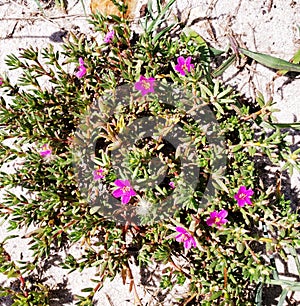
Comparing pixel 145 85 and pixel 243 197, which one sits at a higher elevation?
pixel 145 85

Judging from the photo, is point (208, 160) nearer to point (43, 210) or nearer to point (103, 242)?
point (103, 242)

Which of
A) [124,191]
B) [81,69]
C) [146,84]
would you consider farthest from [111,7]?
[124,191]

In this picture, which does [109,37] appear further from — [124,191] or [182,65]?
[124,191]

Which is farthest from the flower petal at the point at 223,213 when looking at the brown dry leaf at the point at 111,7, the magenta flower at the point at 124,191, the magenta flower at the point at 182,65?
the brown dry leaf at the point at 111,7

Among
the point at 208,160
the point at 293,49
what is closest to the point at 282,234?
the point at 208,160

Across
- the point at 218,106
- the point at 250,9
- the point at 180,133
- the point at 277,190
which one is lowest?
the point at 277,190

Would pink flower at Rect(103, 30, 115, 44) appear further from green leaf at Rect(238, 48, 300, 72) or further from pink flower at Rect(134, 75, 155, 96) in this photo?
green leaf at Rect(238, 48, 300, 72)

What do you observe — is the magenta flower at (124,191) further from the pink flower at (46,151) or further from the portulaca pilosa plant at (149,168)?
the pink flower at (46,151)
